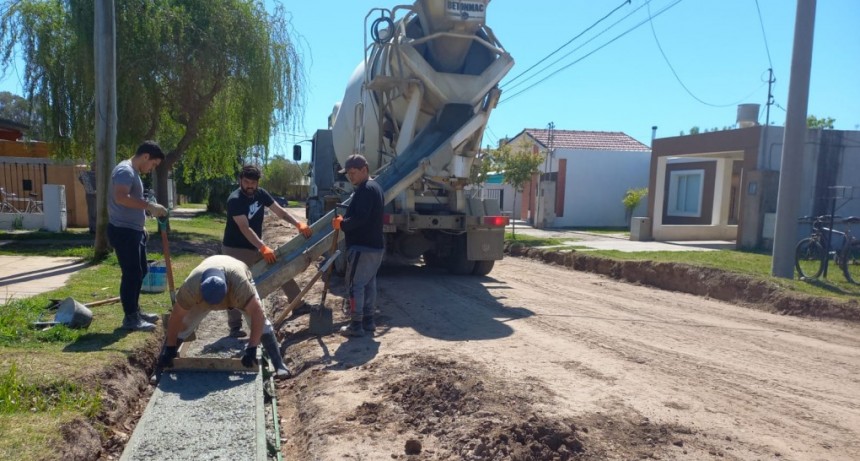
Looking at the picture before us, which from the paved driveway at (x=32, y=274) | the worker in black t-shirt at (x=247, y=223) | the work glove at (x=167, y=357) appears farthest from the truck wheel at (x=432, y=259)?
the work glove at (x=167, y=357)

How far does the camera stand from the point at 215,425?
4332 mm

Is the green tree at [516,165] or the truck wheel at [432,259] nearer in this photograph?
the truck wheel at [432,259]

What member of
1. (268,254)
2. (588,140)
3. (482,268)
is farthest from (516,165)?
(268,254)

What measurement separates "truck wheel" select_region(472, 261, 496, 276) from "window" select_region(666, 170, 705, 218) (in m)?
16.8

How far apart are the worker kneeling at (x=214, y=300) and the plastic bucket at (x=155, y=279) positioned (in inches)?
113

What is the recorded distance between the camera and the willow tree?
12.9m

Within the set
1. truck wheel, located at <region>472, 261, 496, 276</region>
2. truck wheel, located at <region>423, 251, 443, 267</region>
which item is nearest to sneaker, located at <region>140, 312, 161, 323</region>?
truck wheel, located at <region>423, 251, 443, 267</region>

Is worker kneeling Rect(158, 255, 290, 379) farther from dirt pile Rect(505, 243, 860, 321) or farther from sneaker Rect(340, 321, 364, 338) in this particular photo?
dirt pile Rect(505, 243, 860, 321)

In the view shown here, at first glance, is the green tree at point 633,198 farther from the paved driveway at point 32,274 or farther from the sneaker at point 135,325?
the sneaker at point 135,325

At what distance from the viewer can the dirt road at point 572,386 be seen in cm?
386

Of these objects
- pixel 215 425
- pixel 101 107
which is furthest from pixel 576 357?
pixel 101 107

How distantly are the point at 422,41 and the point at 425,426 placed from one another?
19.9 feet

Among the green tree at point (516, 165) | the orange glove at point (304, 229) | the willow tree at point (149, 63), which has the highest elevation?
the willow tree at point (149, 63)

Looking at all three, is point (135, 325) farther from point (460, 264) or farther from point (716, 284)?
point (716, 284)
